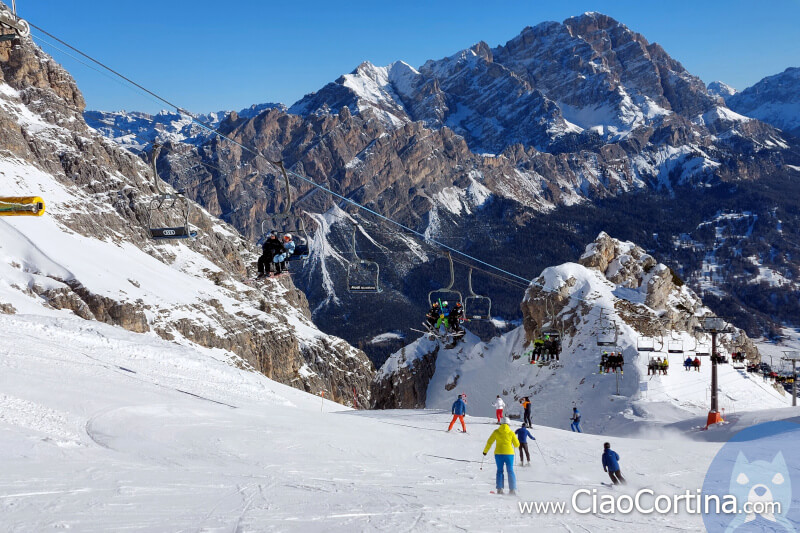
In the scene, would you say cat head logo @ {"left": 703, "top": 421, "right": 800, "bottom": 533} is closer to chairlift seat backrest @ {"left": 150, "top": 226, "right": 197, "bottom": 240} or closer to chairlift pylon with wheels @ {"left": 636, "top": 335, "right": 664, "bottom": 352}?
chairlift seat backrest @ {"left": 150, "top": 226, "right": 197, "bottom": 240}

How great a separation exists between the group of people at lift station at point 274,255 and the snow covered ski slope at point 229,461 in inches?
212

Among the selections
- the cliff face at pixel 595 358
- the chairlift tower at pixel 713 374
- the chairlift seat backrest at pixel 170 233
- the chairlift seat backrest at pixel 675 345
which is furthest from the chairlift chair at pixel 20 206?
the chairlift seat backrest at pixel 675 345

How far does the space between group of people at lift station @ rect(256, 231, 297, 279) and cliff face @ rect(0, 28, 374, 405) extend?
50.3m

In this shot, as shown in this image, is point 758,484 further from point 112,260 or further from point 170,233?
point 112,260

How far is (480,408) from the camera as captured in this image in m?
Result: 60.9

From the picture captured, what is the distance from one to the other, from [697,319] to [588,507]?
5442 centimetres

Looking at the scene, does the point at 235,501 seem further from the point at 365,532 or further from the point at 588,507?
the point at 588,507

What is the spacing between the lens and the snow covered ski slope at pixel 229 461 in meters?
11.0

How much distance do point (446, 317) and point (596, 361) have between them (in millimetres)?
24125

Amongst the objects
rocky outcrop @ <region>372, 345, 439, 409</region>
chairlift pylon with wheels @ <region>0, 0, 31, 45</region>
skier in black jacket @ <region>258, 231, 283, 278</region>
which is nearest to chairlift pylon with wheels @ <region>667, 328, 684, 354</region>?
rocky outcrop @ <region>372, 345, 439, 409</region>

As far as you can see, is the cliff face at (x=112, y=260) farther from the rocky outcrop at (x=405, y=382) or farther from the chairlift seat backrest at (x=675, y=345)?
the chairlift seat backrest at (x=675, y=345)

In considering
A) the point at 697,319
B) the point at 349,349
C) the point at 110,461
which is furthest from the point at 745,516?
the point at 349,349

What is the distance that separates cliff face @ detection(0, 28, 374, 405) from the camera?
8462cm

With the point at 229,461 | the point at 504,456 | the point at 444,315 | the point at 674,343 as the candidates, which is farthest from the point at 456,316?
the point at 674,343
